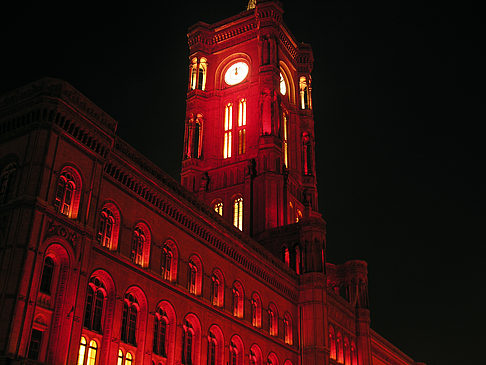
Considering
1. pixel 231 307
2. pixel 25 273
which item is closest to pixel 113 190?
pixel 25 273

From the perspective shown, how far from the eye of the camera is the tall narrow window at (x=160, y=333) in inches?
1507

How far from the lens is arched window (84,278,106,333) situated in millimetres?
33250

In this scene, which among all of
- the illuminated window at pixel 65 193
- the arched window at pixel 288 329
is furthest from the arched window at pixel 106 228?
the arched window at pixel 288 329

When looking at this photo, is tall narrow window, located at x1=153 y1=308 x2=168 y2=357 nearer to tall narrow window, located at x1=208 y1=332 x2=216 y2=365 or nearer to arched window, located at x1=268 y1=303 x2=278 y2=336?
tall narrow window, located at x1=208 y1=332 x2=216 y2=365

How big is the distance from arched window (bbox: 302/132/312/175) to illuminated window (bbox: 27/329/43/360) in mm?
53071

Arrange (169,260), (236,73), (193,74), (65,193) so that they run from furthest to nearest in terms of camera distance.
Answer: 1. (193,74)
2. (236,73)
3. (169,260)
4. (65,193)

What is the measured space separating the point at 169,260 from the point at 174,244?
44.6 inches

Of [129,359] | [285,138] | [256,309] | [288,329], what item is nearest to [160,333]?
[129,359]

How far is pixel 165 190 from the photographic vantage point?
41.1 m

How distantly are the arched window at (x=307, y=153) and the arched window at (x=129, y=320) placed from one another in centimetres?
4486

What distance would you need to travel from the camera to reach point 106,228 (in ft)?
119

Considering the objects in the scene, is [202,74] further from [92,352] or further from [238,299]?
[92,352]

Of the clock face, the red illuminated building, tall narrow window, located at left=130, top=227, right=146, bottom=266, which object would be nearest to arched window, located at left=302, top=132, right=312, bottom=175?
the red illuminated building

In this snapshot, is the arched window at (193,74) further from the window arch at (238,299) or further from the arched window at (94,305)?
the arched window at (94,305)
